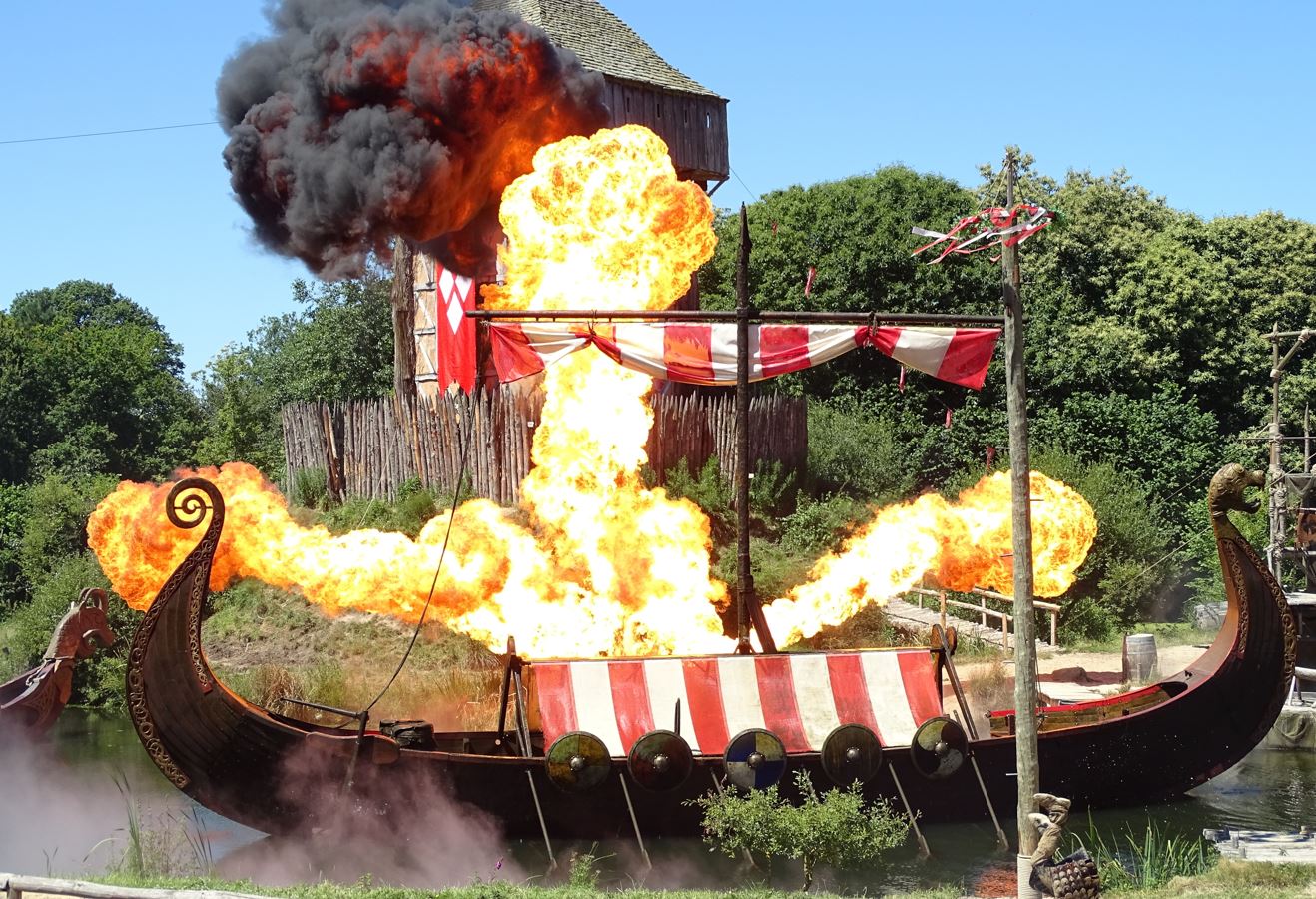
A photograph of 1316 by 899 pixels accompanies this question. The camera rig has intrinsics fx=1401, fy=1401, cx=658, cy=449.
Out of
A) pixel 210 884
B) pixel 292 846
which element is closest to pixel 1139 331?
pixel 292 846

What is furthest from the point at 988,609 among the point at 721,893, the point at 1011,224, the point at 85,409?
the point at 85,409

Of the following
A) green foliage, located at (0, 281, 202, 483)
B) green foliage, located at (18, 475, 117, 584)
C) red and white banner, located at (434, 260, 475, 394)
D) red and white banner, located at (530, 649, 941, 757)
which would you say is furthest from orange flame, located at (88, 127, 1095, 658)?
green foliage, located at (0, 281, 202, 483)

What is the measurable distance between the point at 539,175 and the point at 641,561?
5.79m

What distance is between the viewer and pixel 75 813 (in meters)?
17.1

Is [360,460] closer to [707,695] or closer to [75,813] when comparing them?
[75,813]

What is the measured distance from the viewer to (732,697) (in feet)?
50.0

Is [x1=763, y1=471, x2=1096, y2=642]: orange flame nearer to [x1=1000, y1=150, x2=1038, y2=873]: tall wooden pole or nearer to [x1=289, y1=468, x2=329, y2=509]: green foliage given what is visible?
[x1=1000, y1=150, x2=1038, y2=873]: tall wooden pole

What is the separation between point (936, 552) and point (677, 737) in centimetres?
510

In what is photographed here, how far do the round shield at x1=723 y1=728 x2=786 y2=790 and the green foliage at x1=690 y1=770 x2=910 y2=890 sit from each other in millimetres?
916

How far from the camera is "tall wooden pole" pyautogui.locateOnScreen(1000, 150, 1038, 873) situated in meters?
11.3

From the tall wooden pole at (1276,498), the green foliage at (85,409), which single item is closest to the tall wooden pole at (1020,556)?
the tall wooden pole at (1276,498)

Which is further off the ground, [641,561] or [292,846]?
[641,561]

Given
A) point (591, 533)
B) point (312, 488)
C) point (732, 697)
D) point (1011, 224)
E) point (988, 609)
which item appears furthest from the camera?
point (312, 488)

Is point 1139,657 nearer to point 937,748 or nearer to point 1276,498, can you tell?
point 1276,498
